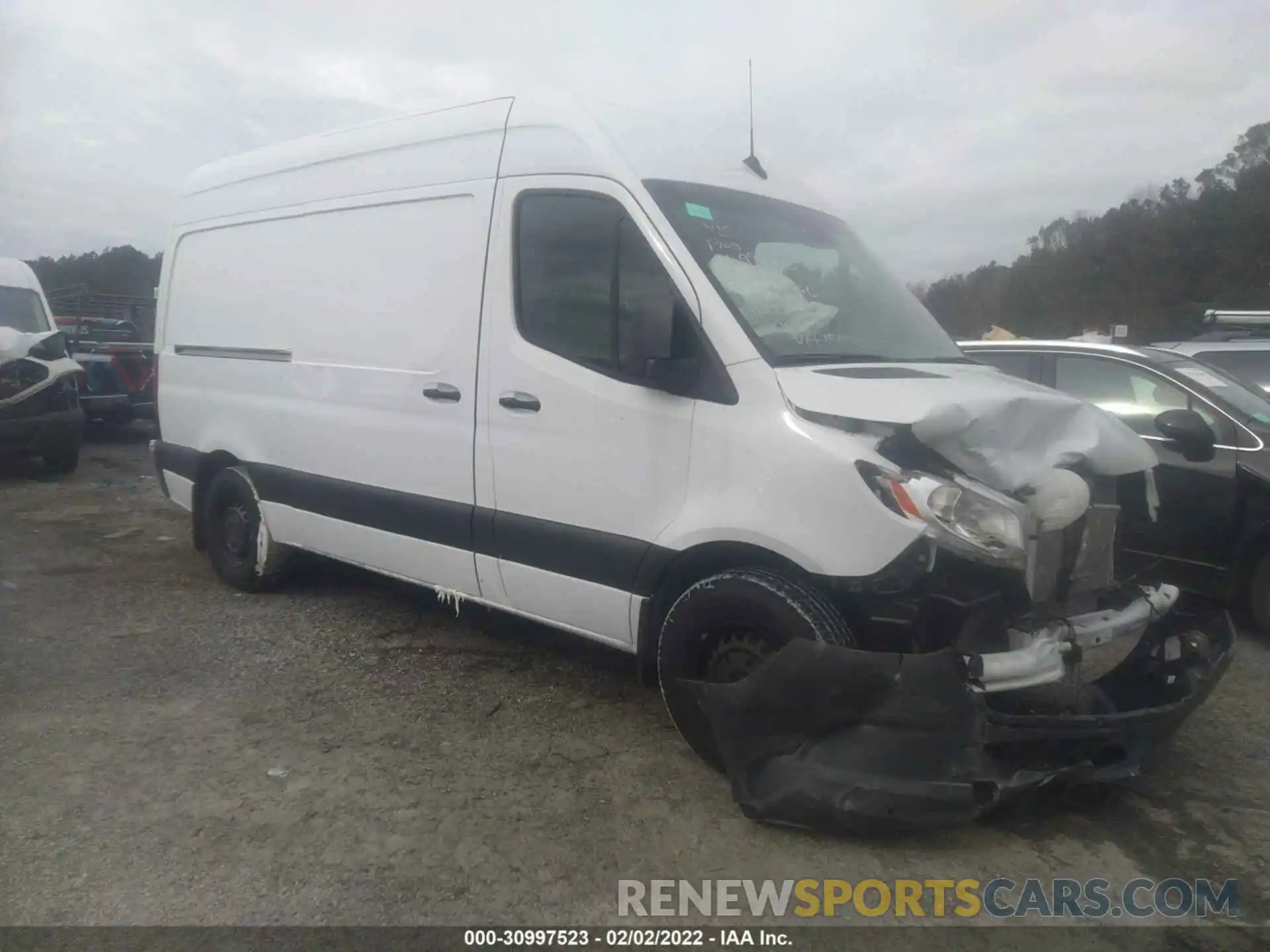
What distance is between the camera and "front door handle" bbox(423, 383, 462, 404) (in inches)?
174

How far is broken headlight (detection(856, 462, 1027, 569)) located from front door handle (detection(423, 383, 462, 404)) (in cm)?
199

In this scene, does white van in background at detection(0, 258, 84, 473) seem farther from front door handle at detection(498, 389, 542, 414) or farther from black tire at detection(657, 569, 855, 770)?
black tire at detection(657, 569, 855, 770)

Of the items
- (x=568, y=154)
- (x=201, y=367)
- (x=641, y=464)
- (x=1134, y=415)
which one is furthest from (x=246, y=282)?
(x=1134, y=415)

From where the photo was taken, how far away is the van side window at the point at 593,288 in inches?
142

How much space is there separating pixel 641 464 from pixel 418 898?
5.47ft

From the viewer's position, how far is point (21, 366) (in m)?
9.72

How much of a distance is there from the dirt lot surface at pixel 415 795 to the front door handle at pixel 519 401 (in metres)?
1.31

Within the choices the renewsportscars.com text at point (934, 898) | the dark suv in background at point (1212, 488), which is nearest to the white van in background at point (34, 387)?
the renewsportscars.com text at point (934, 898)

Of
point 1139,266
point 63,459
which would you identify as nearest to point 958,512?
point 63,459

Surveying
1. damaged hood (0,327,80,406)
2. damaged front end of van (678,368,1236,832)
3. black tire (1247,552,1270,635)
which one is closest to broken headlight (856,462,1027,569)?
damaged front end of van (678,368,1236,832)

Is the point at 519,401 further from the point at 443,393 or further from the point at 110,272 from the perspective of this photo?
the point at 110,272

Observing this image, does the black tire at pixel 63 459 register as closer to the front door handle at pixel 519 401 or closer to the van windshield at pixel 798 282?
the front door handle at pixel 519 401

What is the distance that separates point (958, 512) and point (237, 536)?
14.9ft

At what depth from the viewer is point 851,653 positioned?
120 inches
